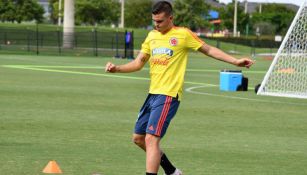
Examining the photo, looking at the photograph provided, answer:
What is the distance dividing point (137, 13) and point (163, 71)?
116 m

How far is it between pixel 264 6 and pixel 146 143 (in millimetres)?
146518

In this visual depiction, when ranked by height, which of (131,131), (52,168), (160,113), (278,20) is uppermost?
(278,20)

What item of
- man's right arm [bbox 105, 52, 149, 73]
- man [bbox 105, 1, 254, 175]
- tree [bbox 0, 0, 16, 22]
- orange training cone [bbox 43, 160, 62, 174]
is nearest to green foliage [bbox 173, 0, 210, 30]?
tree [bbox 0, 0, 16, 22]

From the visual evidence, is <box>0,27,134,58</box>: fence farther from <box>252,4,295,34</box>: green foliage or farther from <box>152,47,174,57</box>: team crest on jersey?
<box>152,47,174,57</box>: team crest on jersey

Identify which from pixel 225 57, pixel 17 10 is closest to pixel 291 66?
pixel 225 57

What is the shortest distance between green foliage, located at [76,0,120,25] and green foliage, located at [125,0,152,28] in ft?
16.4

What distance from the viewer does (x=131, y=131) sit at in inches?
547

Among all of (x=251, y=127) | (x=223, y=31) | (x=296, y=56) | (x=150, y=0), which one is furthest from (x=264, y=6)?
(x=251, y=127)

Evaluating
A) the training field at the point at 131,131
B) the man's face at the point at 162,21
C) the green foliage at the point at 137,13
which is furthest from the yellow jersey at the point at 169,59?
the green foliage at the point at 137,13

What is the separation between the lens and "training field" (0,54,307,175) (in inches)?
408

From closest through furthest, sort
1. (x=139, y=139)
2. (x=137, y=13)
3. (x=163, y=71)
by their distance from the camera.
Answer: (x=163, y=71), (x=139, y=139), (x=137, y=13)

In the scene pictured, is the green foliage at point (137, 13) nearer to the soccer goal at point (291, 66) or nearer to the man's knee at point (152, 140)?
the soccer goal at point (291, 66)

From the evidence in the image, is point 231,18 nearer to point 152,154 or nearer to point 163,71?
point 163,71

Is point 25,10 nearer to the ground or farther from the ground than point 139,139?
farther from the ground
